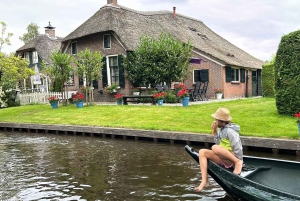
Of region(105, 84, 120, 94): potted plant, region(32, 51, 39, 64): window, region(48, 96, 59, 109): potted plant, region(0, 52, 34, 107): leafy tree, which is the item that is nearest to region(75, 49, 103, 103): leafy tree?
region(48, 96, 59, 109): potted plant

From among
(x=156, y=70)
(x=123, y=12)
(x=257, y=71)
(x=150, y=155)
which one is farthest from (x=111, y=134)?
(x=257, y=71)

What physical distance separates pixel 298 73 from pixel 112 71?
45.9 ft

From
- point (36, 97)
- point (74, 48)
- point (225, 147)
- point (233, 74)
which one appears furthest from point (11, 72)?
point (225, 147)

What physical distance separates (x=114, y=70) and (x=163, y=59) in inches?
178

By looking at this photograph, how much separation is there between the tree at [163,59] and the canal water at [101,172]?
329 inches

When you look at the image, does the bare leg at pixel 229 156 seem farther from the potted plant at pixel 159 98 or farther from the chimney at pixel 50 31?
the chimney at pixel 50 31

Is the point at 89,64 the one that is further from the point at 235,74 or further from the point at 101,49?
the point at 235,74

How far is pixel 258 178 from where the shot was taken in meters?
5.92

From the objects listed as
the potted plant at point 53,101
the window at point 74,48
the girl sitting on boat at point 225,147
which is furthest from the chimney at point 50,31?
the girl sitting on boat at point 225,147

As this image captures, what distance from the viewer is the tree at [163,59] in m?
19.3

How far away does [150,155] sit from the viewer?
949cm

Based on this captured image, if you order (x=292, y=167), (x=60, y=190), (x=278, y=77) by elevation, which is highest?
(x=278, y=77)

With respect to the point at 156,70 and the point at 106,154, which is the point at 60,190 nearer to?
the point at 106,154

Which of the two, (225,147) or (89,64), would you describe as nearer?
(225,147)
